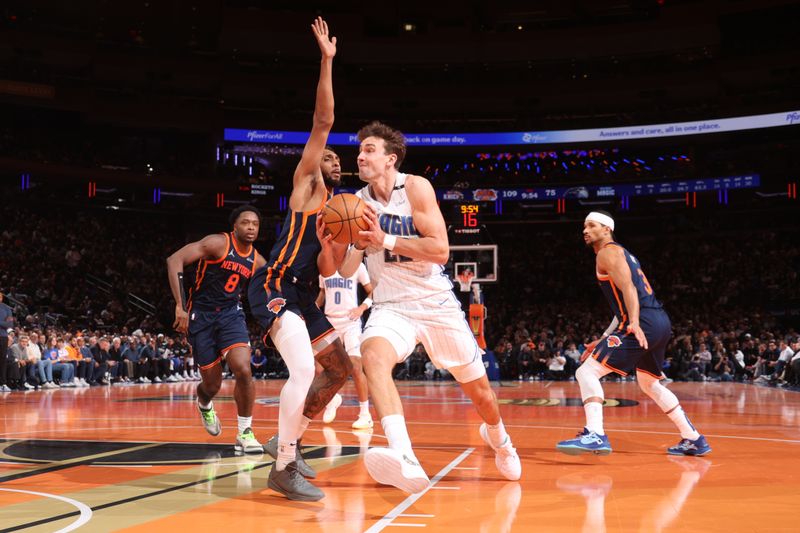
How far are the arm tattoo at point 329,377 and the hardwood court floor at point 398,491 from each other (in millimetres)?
512

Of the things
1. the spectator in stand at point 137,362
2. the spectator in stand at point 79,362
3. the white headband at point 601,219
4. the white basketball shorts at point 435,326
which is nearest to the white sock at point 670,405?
the white headband at point 601,219

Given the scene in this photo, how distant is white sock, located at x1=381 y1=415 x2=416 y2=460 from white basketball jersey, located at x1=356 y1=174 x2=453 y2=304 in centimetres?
85

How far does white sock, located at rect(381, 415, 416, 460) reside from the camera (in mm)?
4109

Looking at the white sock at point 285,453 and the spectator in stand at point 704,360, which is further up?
the white sock at point 285,453

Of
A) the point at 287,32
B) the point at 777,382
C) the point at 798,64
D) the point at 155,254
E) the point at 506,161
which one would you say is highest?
the point at 287,32

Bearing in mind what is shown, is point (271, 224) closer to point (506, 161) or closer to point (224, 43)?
point (224, 43)

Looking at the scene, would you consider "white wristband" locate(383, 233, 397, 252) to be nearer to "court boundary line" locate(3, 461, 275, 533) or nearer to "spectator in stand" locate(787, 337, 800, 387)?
"court boundary line" locate(3, 461, 275, 533)

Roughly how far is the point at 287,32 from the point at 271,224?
8.66m

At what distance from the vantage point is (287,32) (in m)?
34.6

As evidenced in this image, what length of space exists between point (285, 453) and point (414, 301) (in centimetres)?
124

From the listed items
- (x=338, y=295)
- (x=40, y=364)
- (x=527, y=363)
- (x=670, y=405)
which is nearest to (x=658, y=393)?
(x=670, y=405)

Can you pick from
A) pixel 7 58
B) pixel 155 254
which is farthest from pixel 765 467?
pixel 7 58

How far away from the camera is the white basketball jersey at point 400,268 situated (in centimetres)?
482

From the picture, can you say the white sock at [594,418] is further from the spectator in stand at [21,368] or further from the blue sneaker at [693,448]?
the spectator in stand at [21,368]
